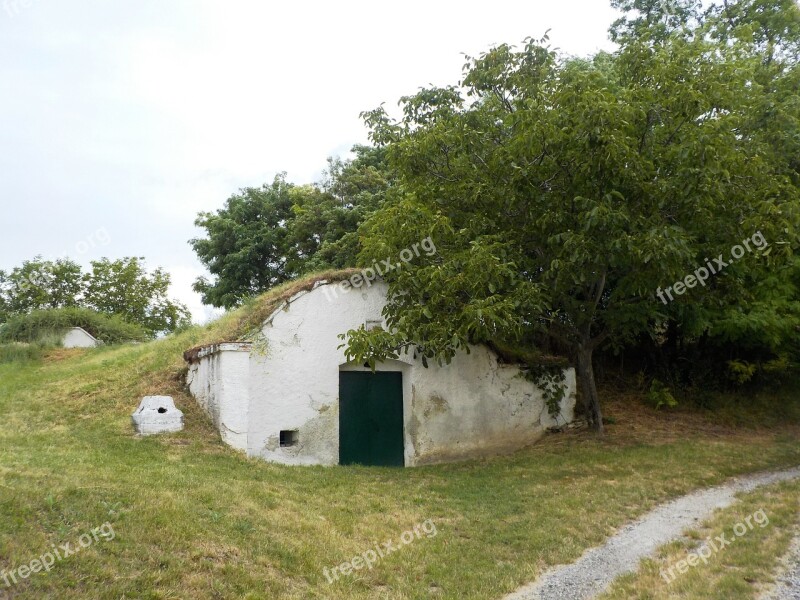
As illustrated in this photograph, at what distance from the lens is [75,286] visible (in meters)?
37.3

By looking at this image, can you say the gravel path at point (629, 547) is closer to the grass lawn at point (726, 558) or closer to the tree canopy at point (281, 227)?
→ the grass lawn at point (726, 558)

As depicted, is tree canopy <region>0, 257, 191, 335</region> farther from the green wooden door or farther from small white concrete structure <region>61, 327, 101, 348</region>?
the green wooden door

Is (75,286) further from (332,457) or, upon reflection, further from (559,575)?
(559,575)

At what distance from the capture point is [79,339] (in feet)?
78.6

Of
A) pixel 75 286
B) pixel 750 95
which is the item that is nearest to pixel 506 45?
pixel 750 95

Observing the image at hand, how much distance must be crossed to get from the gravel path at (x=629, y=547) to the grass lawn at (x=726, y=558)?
179 millimetres

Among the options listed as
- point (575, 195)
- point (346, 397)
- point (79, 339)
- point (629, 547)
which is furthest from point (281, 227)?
point (629, 547)

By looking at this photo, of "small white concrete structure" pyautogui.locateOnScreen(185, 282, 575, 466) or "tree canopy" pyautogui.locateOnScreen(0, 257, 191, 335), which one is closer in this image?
"small white concrete structure" pyautogui.locateOnScreen(185, 282, 575, 466)

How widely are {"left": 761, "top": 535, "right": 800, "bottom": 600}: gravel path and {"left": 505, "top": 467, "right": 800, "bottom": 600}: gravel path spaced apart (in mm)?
1197

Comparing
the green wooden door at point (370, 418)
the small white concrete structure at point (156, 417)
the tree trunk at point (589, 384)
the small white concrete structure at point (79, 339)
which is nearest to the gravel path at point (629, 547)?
the tree trunk at point (589, 384)

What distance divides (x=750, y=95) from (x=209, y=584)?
1123cm

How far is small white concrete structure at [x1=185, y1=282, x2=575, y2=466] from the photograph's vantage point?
10.5 metres

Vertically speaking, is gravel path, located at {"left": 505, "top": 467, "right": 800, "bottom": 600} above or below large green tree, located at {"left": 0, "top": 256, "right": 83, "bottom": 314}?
below

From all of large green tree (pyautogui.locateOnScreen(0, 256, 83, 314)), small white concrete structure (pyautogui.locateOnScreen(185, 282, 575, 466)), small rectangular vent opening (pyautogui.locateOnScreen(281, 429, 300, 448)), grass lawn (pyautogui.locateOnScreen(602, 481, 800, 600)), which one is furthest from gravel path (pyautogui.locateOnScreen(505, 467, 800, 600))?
large green tree (pyautogui.locateOnScreen(0, 256, 83, 314))
